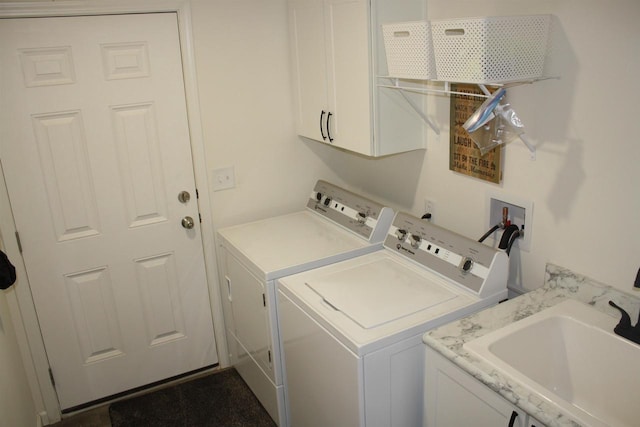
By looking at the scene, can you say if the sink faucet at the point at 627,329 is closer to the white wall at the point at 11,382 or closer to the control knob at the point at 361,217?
the control knob at the point at 361,217

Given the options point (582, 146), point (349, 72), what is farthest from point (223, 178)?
point (582, 146)

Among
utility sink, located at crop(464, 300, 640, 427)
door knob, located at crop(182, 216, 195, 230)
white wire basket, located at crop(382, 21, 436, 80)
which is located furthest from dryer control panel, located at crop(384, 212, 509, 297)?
door knob, located at crop(182, 216, 195, 230)

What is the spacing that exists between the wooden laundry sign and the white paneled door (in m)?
1.34

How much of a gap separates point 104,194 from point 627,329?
2.29 m

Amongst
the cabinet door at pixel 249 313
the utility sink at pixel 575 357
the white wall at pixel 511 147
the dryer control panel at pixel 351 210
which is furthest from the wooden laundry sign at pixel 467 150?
the cabinet door at pixel 249 313

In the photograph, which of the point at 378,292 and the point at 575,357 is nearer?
the point at 575,357

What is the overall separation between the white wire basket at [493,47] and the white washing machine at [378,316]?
66 cm

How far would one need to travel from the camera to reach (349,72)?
2.37 metres

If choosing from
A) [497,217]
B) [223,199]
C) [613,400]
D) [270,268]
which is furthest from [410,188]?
[613,400]

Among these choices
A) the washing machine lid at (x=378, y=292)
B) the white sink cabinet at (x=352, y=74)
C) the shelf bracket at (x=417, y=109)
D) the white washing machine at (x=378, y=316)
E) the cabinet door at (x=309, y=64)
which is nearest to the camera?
the white washing machine at (x=378, y=316)

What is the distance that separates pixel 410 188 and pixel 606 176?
103cm

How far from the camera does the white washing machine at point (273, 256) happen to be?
246cm

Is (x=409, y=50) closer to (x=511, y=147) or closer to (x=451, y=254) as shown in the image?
(x=511, y=147)

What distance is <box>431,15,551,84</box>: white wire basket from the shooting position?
1.69 metres
